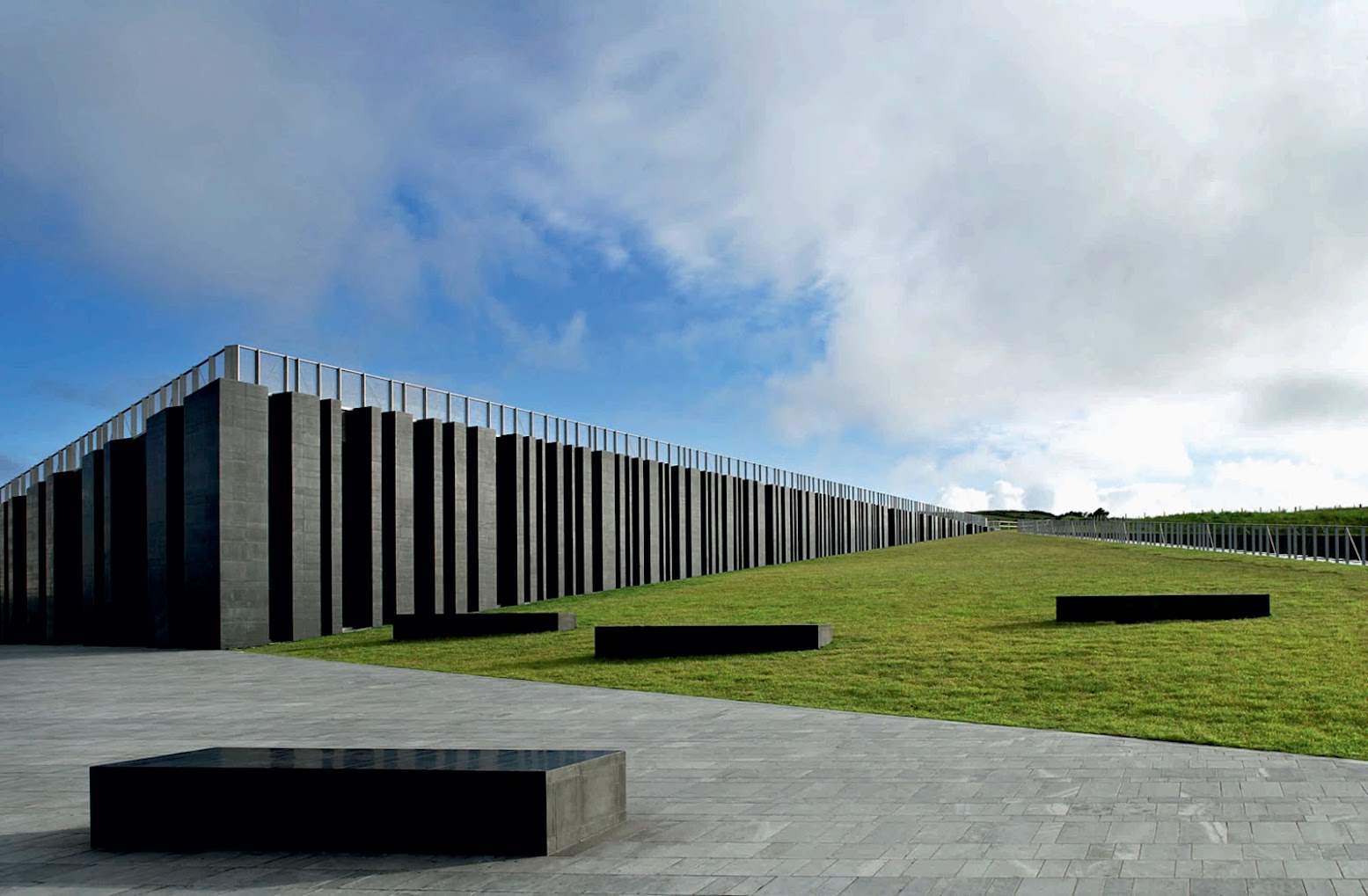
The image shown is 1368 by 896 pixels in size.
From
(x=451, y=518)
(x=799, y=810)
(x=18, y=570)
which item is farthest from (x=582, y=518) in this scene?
(x=799, y=810)

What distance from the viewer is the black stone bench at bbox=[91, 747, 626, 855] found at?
692 centimetres

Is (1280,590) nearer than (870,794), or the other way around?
(870,794)

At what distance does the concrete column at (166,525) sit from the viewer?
2844cm

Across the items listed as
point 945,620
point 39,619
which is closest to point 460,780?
point 945,620

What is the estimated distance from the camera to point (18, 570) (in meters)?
48.5

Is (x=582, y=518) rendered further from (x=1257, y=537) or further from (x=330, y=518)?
(x=1257, y=537)

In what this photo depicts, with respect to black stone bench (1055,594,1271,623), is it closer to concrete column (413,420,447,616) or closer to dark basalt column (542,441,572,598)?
concrete column (413,420,447,616)

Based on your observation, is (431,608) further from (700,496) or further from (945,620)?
(700,496)

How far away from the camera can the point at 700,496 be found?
194 ft

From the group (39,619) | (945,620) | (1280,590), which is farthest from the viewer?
(39,619)

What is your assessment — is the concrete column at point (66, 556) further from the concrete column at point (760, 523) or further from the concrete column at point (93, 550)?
the concrete column at point (760, 523)

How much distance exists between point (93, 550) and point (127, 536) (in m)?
4.65

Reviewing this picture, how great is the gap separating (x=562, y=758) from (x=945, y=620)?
Result: 1695cm

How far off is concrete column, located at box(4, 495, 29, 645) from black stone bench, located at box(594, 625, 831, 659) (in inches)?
1416
